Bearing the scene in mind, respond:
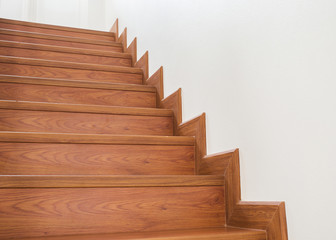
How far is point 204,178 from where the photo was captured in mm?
940

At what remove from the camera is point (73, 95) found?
1.42 m

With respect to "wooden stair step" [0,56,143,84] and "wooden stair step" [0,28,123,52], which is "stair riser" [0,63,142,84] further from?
"wooden stair step" [0,28,123,52]

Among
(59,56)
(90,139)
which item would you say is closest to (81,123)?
(90,139)

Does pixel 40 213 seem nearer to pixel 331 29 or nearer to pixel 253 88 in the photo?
pixel 253 88

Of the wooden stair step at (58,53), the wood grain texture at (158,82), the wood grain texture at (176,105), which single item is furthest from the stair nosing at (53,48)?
the wood grain texture at (176,105)

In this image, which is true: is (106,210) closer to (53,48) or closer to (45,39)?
(53,48)

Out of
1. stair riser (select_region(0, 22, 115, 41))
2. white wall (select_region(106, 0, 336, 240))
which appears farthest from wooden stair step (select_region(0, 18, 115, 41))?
white wall (select_region(106, 0, 336, 240))

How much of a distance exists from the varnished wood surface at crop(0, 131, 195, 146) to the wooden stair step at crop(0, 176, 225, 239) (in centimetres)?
22

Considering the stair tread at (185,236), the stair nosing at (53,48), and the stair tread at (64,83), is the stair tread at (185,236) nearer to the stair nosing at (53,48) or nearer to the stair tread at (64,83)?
the stair tread at (64,83)

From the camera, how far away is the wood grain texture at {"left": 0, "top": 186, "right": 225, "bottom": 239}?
30.7 inches

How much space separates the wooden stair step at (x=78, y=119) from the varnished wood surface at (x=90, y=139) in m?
0.18

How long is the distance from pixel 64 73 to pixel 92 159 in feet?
2.39

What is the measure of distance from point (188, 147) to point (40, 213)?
0.52m

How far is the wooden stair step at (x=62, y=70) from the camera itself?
→ 1.57 metres
